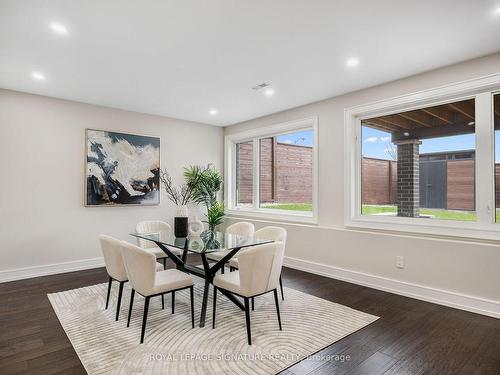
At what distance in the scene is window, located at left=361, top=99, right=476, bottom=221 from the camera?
3385 mm

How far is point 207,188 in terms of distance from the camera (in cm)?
597

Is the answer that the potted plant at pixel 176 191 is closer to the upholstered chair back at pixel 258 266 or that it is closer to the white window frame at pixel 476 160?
the white window frame at pixel 476 160

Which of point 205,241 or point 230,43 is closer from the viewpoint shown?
point 230,43

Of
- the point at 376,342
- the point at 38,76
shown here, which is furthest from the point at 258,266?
the point at 38,76

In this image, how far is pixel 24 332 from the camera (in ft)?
8.87

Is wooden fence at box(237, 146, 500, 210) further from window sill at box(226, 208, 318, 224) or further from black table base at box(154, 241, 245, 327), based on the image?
black table base at box(154, 241, 245, 327)

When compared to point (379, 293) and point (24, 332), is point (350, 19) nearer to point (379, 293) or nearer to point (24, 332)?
point (379, 293)

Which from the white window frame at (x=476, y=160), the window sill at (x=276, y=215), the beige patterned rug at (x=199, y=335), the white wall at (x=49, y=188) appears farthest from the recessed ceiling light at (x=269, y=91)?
the beige patterned rug at (x=199, y=335)

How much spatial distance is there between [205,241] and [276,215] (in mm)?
2367

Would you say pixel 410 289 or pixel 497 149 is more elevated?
pixel 497 149

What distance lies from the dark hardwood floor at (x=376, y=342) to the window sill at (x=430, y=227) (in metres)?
0.80

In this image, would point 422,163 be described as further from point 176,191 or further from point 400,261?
point 176,191

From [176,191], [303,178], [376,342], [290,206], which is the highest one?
[303,178]

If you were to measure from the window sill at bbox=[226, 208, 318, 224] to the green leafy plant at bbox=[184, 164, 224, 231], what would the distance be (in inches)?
14.1
